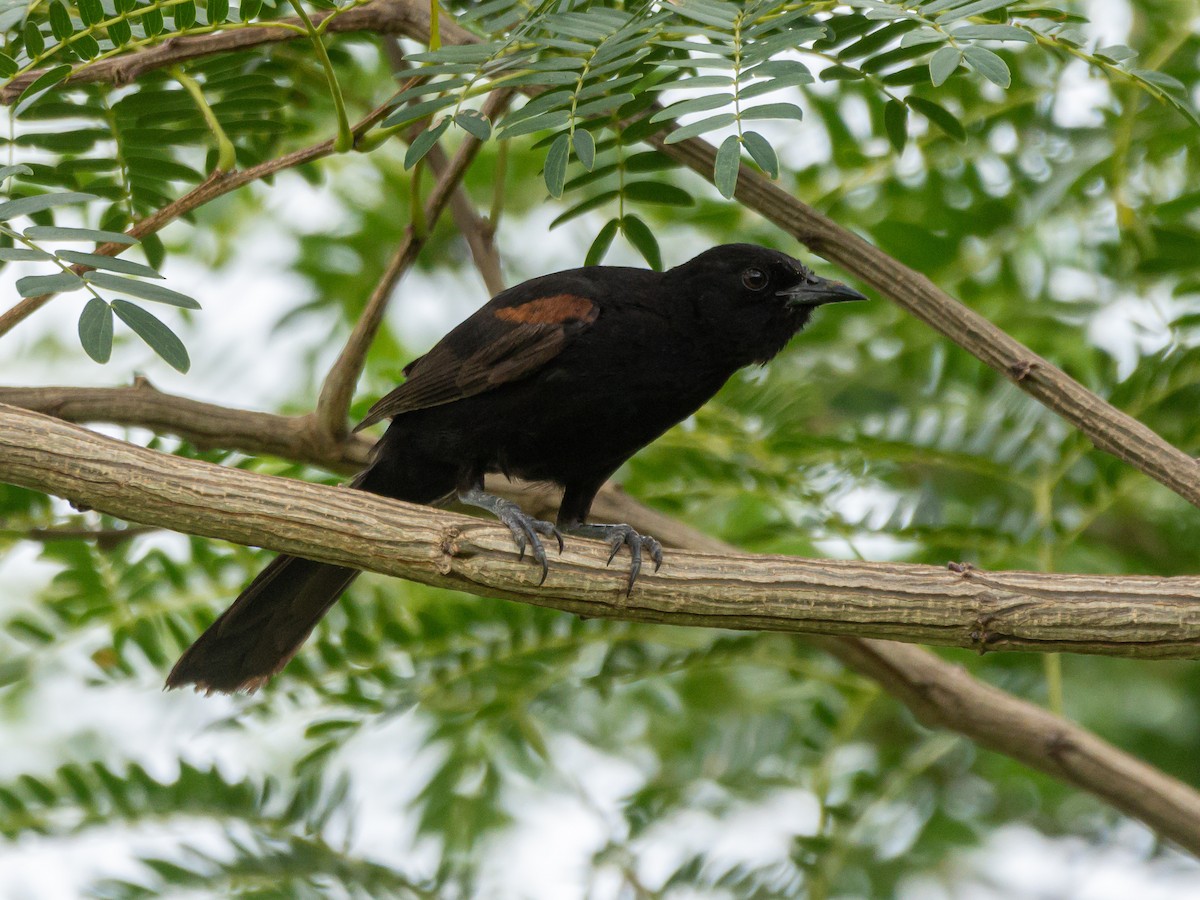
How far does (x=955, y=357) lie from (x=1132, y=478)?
0.70 m

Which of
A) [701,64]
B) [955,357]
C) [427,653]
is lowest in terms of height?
[427,653]

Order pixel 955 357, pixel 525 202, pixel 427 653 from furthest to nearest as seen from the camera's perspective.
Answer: pixel 525 202 < pixel 955 357 < pixel 427 653

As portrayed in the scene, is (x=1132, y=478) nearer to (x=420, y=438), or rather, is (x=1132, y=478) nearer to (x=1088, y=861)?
(x=1088, y=861)

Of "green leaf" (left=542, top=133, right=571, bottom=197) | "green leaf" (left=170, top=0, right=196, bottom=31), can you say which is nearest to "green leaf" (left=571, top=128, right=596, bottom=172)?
"green leaf" (left=542, top=133, right=571, bottom=197)

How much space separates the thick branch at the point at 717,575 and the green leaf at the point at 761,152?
3.10ft

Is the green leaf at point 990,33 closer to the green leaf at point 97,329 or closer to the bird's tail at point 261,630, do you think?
the green leaf at point 97,329

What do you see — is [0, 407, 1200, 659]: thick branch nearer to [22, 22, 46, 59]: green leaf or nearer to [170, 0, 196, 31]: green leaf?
[22, 22, 46, 59]: green leaf

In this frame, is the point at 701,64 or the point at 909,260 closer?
the point at 701,64

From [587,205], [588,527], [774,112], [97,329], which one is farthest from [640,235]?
[97,329]

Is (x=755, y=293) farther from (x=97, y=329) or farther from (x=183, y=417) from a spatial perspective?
(x=97, y=329)

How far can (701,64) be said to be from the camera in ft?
9.25

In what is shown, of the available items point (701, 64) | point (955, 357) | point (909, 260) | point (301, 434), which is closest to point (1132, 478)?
point (955, 357)

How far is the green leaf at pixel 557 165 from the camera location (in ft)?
9.51

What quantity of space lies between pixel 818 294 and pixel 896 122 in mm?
654
